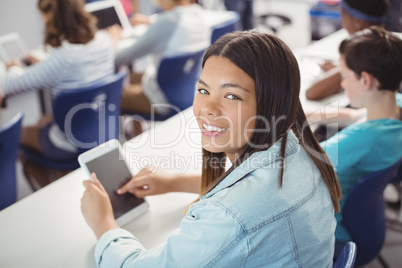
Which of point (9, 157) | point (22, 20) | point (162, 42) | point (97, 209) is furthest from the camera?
point (22, 20)

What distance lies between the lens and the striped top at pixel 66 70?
2.67 m

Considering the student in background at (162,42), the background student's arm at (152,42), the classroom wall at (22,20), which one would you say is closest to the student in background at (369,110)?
the student in background at (162,42)

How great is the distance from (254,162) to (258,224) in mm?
157

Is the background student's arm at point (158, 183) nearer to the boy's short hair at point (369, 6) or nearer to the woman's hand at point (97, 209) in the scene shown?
the woman's hand at point (97, 209)

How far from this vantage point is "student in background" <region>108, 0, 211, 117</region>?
3107 mm

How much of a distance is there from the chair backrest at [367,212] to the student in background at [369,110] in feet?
0.18

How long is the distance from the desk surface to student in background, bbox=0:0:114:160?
102 centimetres

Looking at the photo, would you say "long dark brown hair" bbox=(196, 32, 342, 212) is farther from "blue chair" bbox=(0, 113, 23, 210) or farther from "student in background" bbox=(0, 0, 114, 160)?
"student in background" bbox=(0, 0, 114, 160)

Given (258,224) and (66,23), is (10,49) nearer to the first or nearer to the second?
(66,23)

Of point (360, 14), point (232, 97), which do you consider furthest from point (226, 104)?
point (360, 14)

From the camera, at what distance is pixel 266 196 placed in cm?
100

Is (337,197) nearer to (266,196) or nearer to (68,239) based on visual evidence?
(266,196)

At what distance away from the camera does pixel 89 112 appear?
238 centimetres

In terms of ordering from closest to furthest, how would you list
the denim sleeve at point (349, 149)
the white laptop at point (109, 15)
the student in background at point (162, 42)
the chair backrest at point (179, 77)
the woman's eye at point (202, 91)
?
the woman's eye at point (202, 91) → the denim sleeve at point (349, 149) → the chair backrest at point (179, 77) → the student in background at point (162, 42) → the white laptop at point (109, 15)
